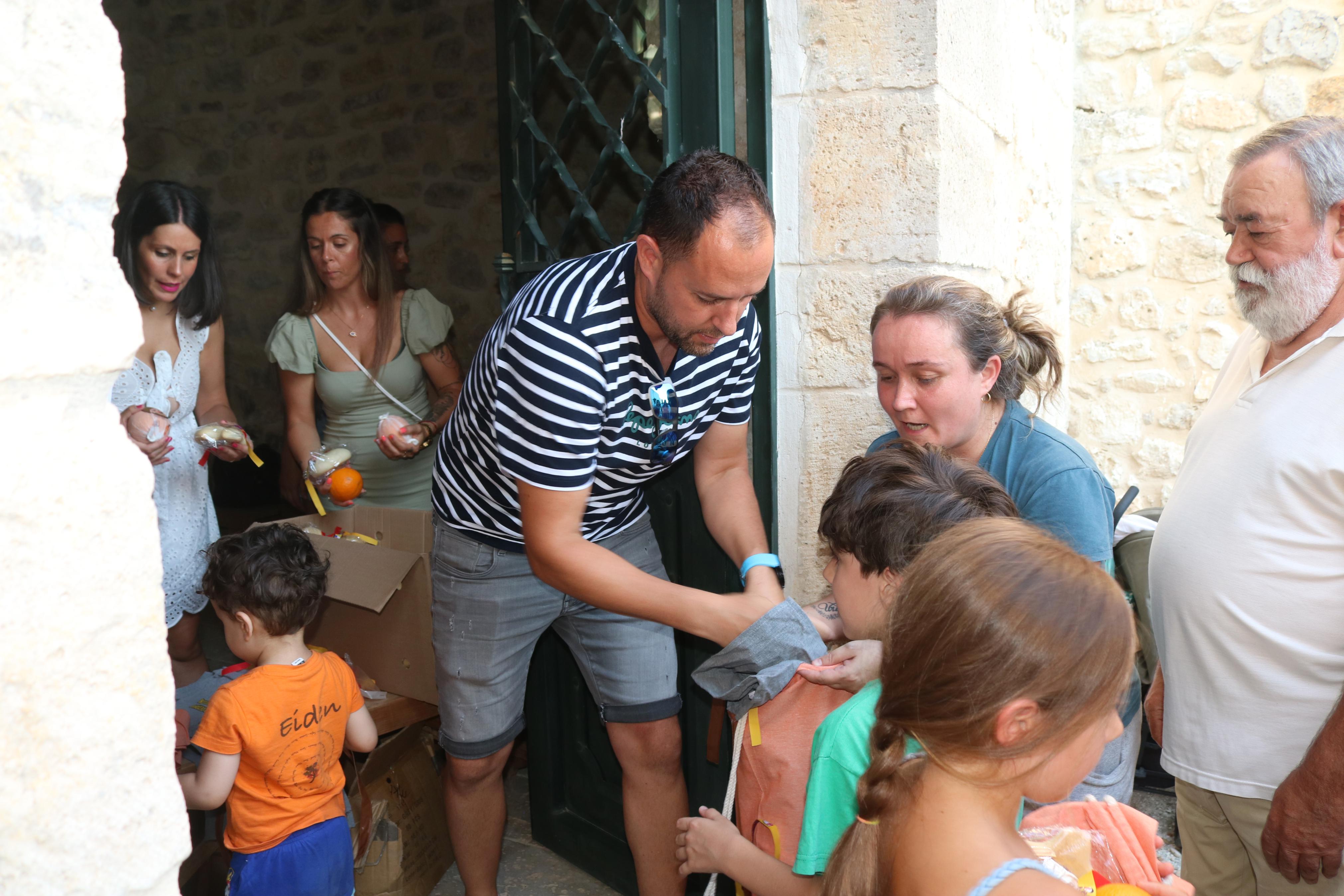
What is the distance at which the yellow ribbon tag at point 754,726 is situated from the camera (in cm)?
152

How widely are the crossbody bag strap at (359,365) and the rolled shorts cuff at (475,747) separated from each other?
3.78ft

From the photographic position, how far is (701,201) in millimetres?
1667

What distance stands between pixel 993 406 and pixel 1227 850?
3.16 feet

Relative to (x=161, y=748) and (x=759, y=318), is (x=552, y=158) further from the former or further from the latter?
(x=161, y=748)

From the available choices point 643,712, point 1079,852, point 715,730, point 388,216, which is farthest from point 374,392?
point 1079,852

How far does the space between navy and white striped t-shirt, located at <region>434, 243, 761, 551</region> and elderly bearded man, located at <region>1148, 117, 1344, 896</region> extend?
0.95 meters

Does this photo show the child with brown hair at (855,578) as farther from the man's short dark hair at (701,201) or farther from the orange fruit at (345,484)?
the orange fruit at (345,484)

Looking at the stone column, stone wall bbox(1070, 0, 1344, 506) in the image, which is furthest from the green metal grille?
stone wall bbox(1070, 0, 1344, 506)

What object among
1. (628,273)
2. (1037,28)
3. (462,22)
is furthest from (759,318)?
(462,22)

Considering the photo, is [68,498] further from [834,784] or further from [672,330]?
[672,330]

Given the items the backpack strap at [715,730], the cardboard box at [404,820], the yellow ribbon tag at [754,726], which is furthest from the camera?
the cardboard box at [404,820]

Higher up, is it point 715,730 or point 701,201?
point 701,201

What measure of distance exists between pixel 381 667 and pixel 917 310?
1.73 meters

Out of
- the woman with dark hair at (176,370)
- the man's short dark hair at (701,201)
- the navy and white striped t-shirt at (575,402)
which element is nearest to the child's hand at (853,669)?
the navy and white striped t-shirt at (575,402)
